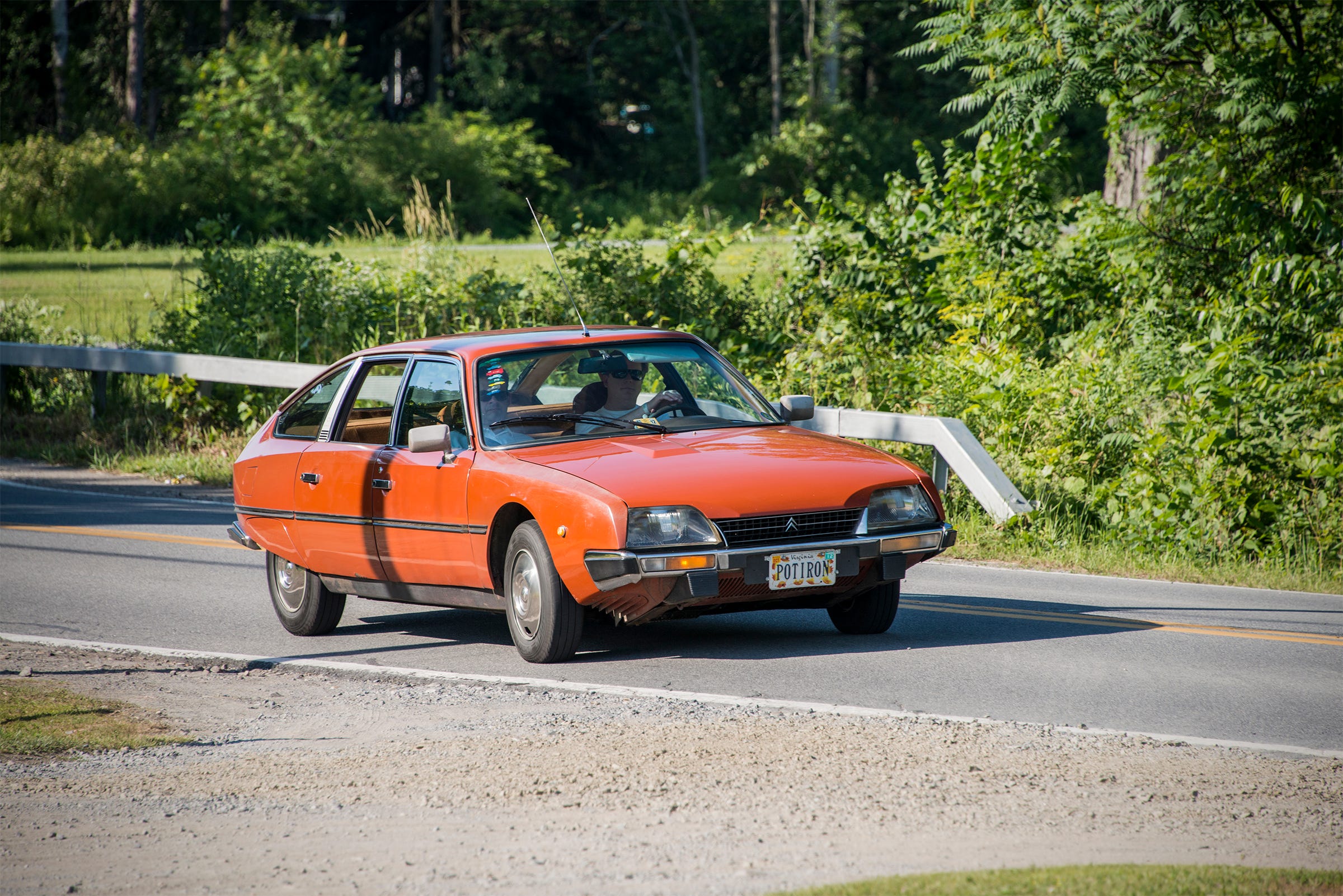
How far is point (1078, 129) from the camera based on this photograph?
52438mm

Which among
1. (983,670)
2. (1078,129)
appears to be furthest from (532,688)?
(1078,129)

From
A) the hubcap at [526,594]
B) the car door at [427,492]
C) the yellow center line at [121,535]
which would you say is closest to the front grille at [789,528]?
the hubcap at [526,594]

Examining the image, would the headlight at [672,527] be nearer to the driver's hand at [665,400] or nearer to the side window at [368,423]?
the driver's hand at [665,400]

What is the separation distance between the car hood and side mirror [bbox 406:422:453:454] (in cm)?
36

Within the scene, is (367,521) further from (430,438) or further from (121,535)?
(121,535)

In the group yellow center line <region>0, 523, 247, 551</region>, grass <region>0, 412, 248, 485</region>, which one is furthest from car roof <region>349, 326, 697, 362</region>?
grass <region>0, 412, 248, 485</region>

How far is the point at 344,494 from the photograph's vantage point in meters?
8.82

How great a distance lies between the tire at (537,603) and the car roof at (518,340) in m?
1.21

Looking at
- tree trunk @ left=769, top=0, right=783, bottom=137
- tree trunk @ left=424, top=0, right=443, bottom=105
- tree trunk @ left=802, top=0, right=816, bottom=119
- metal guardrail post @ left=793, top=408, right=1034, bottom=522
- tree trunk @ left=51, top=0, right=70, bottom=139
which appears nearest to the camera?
metal guardrail post @ left=793, top=408, right=1034, bottom=522

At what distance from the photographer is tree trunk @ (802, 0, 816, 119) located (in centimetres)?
5206

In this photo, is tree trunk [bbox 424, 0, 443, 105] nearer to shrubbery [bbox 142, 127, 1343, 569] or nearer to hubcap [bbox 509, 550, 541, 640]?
shrubbery [bbox 142, 127, 1343, 569]

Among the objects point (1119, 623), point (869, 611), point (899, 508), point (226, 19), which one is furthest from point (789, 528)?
point (226, 19)

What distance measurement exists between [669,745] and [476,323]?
1273 centimetres

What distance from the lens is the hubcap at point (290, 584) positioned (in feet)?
30.6
